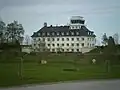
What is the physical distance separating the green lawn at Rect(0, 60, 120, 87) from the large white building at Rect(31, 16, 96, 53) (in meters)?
0.47

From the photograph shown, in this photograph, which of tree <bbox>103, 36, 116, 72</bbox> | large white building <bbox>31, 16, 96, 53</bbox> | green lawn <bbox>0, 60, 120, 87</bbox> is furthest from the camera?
tree <bbox>103, 36, 116, 72</bbox>

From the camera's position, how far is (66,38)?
6.50m

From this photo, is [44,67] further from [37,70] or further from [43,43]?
[43,43]

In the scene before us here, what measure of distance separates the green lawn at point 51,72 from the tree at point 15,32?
Answer: 2.37 ft

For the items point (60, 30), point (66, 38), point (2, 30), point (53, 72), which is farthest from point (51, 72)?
point (2, 30)

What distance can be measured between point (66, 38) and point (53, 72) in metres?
1.00

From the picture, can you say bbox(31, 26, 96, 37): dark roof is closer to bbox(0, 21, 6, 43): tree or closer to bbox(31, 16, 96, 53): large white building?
bbox(31, 16, 96, 53): large white building

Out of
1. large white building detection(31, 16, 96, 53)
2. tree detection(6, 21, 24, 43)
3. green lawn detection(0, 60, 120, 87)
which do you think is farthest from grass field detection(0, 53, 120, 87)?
tree detection(6, 21, 24, 43)

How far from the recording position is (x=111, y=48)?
23.0 ft

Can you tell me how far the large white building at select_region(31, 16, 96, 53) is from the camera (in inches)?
250

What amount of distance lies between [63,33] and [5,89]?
266cm

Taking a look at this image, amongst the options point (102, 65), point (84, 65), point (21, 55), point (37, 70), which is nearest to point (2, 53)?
point (21, 55)

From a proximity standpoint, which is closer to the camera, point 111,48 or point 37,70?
point 37,70

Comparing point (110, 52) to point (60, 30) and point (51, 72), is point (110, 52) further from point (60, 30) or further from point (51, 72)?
point (51, 72)
